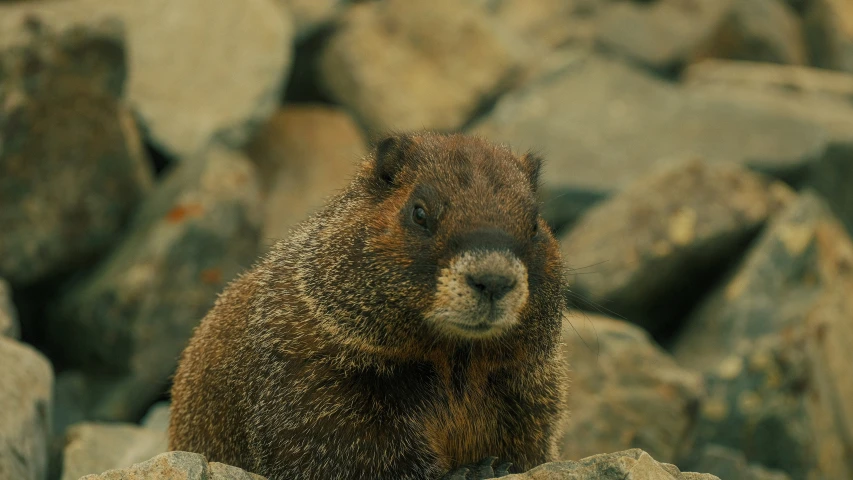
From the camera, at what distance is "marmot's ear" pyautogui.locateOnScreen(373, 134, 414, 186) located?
549cm

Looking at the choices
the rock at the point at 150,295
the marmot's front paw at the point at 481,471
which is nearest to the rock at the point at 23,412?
the marmot's front paw at the point at 481,471

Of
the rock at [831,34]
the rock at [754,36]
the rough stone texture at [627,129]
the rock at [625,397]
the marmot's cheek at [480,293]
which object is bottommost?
the rock at [831,34]

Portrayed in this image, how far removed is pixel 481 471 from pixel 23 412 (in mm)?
2819

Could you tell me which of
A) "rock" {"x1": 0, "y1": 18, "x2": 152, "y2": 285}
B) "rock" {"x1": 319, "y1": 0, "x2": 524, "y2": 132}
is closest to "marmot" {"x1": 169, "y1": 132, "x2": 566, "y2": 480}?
"rock" {"x1": 0, "y1": 18, "x2": 152, "y2": 285}

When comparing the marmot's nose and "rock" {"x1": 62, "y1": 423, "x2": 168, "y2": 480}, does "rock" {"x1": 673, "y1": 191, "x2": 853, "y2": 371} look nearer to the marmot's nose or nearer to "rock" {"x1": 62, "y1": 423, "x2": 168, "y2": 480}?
"rock" {"x1": 62, "y1": 423, "x2": 168, "y2": 480}

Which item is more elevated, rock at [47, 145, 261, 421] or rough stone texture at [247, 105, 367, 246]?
rock at [47, 145, 261, 421]

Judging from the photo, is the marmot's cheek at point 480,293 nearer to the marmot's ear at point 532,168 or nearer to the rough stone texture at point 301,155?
the marmot's ear at point 532,168

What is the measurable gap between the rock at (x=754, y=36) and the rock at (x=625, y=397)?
948 cm

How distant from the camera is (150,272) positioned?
977 cm

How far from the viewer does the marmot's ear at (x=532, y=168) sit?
5.68m

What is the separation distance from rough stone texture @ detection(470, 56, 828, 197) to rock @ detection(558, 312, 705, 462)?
3.80 m

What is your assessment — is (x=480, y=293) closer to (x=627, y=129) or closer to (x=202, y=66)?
(x=202, y=66)

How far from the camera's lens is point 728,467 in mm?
7629

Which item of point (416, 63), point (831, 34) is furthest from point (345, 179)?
point (831, 34)
